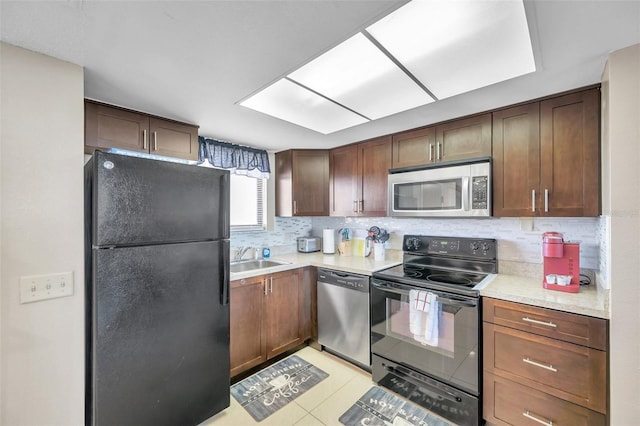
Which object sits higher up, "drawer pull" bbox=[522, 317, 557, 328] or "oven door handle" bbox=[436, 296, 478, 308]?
"oven door handle" bbox=[436, 296, 478, 308]

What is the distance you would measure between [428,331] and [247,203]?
7.59 ft

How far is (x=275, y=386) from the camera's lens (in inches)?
88.4

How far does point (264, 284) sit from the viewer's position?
2.50m

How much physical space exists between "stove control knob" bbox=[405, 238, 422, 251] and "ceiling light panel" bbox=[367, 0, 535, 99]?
4.98 ft

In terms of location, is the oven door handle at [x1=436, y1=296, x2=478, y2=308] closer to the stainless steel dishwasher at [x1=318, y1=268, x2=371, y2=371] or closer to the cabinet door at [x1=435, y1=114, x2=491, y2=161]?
the stainless steel dishwasher at [x1=318, y1=268, x2=371, y2=371]

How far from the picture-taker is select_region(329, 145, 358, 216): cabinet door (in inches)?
117

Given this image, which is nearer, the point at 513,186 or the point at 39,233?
the point at 39,233

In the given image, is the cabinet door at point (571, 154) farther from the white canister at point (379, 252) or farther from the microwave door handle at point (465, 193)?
A: the white canister at point (379, 252)

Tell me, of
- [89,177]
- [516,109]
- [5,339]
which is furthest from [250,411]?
[516,109]

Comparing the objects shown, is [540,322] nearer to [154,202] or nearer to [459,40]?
[459,40]

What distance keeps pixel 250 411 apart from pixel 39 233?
173 cm

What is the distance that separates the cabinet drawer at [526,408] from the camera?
4.78 feet

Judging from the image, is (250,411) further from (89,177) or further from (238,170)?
(238,170)

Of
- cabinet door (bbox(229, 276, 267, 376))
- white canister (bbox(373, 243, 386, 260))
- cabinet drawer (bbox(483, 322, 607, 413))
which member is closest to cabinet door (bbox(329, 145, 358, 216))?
white canister (bbox(373, 243, 386, 260))
